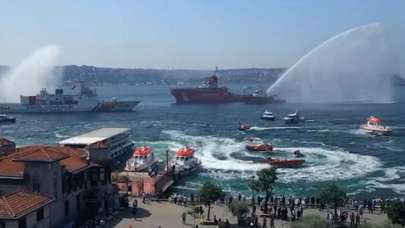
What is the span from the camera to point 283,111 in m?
165

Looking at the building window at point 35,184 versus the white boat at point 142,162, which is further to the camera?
the white boat at point 142,162

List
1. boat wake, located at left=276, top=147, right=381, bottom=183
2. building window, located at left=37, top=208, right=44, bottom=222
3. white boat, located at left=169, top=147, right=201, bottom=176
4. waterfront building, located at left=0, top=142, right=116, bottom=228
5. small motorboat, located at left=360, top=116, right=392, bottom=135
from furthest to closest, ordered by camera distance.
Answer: small motorboat, located at left=360, top=116, right=392, bottom=135 → white boat, located at left=169, top=147, right=201, bottom=176 → boat wake, located at left=276, top=147, right=381, bottom=183 → building window, located at left=37, top=208, right=44, bottom=222 → waterfront building, located at left=0, top=142, right=116, bottom=228

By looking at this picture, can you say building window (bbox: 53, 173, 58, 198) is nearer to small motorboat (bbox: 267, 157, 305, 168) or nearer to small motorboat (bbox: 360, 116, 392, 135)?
small motorboat (bbox: 267, 157, 305, 168)

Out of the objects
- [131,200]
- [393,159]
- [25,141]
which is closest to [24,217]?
[131,200]

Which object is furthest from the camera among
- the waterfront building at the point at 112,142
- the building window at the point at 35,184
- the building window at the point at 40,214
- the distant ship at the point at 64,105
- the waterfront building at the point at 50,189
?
the distant ship at the point at 64,105

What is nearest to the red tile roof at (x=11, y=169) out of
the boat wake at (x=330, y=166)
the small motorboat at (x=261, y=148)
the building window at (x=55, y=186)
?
the building window at (x=55, y=186)

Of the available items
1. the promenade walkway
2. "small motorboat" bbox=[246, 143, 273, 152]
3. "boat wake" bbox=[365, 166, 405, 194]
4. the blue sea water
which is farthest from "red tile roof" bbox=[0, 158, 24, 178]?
"small motorboat" bbox=[246, 143, 273, 152]

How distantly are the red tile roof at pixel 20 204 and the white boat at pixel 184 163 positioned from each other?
30077 millimetres

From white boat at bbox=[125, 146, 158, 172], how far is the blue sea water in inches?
209

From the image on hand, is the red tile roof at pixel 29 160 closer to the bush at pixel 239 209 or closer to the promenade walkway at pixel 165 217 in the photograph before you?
the promenade walkway at pixel 165 217

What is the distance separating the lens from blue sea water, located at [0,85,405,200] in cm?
6209

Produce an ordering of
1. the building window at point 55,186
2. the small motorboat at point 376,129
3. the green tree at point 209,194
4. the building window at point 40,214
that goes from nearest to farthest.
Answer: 1. the building window at point 40,214
2. the building window at point 55,186
3. the green tree at point 209,194
4. the small motorboat at point 376,129

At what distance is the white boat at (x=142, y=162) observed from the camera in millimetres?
64688

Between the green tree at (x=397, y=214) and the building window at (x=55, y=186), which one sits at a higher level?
the building window at (x=55, y=186)
